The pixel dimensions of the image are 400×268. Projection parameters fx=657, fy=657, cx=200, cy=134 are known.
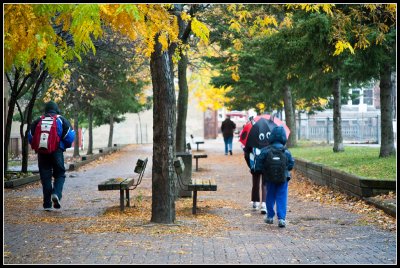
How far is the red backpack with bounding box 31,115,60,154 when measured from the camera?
11617 mm

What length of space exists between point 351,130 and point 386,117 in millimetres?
21237

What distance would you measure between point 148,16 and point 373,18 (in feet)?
25.3

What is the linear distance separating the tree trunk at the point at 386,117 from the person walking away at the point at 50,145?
866 centimetres

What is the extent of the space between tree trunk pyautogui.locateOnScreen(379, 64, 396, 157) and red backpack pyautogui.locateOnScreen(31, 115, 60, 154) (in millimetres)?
8925

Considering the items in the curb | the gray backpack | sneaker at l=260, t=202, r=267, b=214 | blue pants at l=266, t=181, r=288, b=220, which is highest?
the gray backpack

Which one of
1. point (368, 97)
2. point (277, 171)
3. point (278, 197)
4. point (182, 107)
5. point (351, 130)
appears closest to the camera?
point (277, 171)

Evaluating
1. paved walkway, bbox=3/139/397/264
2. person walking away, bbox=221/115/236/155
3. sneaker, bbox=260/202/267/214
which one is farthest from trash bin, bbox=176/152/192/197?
person walking away, bbox=221/115/236/155

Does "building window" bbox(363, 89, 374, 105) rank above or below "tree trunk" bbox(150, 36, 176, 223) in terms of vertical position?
above

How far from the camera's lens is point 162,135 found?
9.95m

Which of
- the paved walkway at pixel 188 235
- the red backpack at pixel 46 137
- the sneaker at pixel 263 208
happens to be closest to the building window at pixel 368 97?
the paved walkway at pixel 188 235

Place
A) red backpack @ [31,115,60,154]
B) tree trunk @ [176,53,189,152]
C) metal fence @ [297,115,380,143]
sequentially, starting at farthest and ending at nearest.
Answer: metal fence @ [297,115,380,143]
tree trunk @ [176,53,189,152]
red backpack @ [31,115,60,154]

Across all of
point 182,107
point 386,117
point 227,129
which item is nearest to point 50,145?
point 386,117

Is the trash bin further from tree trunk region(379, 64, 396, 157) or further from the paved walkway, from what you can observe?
tree trunk region(379, 64, 396, 157)

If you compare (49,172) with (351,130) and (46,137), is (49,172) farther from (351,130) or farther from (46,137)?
(351,130)
